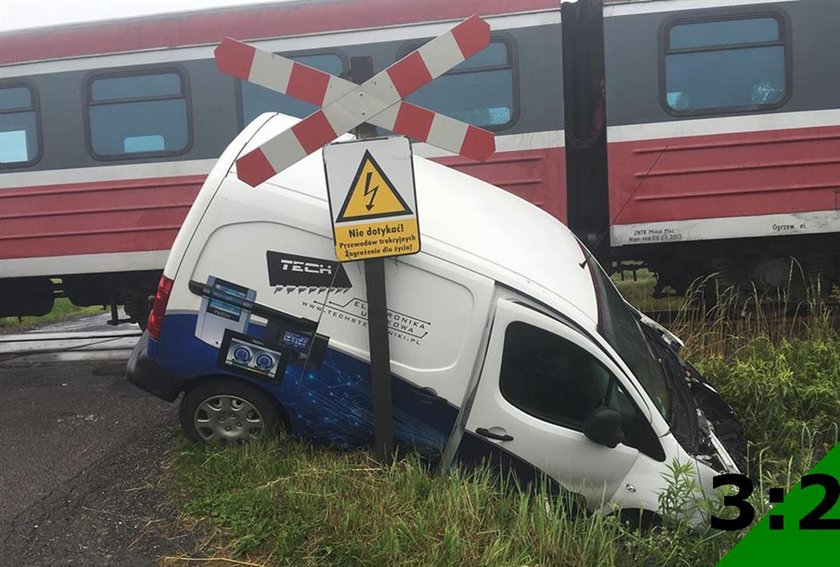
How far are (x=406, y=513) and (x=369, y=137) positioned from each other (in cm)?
181

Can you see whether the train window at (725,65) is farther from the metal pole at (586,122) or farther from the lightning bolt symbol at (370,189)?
the lightning bolt symbol at (370,189)

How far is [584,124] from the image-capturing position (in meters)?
6.62

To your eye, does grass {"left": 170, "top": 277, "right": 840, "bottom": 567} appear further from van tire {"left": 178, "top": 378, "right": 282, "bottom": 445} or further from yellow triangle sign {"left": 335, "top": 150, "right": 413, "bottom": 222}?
yellow triangle sign {"left": 335, "top": 150, "right": 413, "bottom": 222}

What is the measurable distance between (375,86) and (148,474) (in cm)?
260

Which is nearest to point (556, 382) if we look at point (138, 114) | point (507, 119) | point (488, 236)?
point (488, 236)

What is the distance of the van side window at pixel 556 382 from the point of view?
11.2 feet

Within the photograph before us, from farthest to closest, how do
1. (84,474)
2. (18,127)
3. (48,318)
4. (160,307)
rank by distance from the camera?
(48,318), (18,127), (84,474), (160,307)

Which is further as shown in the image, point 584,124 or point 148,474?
point 584,124

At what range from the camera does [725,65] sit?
6.43 m

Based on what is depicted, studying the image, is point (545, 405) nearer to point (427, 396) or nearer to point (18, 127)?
point (427, 396)

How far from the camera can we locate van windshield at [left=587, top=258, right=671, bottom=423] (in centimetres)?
353

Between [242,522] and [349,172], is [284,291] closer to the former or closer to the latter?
[349,172]

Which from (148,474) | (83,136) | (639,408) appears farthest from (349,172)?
(83,136)

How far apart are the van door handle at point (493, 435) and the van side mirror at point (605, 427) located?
41cm
